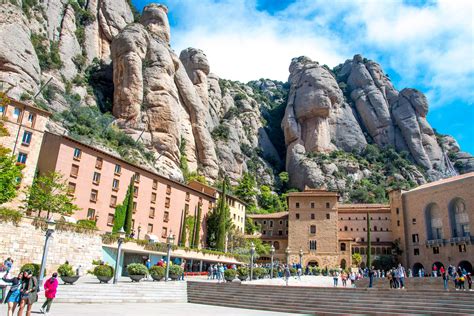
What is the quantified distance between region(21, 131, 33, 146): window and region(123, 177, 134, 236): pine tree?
11.3 m

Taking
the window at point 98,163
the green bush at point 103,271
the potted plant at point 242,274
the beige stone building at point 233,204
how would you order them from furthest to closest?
the beige stone building at point 233,204, the window at point 98,163, the potted plant at point 242,274, the green bush at point 103,271

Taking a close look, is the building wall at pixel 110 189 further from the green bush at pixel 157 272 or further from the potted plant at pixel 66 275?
the potted plant at pixel 66 275

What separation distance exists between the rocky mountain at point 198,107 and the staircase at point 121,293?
99.6 ft

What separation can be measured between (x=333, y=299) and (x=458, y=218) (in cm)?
4373

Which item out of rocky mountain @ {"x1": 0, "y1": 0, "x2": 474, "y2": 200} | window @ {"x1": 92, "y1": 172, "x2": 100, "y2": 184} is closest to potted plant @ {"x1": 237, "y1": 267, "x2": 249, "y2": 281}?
window @ {"x1": 92, "y1": 172, "x2": 100, "y2": 184}

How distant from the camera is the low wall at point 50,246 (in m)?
24.8

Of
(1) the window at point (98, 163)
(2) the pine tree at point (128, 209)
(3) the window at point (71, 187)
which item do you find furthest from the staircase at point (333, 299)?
(1) the window at point (98, 163)

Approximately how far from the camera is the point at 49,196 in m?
32.1

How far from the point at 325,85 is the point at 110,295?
290ft

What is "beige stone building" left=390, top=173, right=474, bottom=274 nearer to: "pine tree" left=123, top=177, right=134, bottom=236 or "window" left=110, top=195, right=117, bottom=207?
"pine tree" left=123, top=177, right=134, bottom=236

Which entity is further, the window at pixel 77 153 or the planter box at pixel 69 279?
the window at pixel 77 153

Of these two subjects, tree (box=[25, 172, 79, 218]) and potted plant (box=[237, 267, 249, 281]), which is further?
tree (box=[25, 172, 79, 218])

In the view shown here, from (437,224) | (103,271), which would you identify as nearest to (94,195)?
(103,271)

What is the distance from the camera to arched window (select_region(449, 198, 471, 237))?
175 ft
